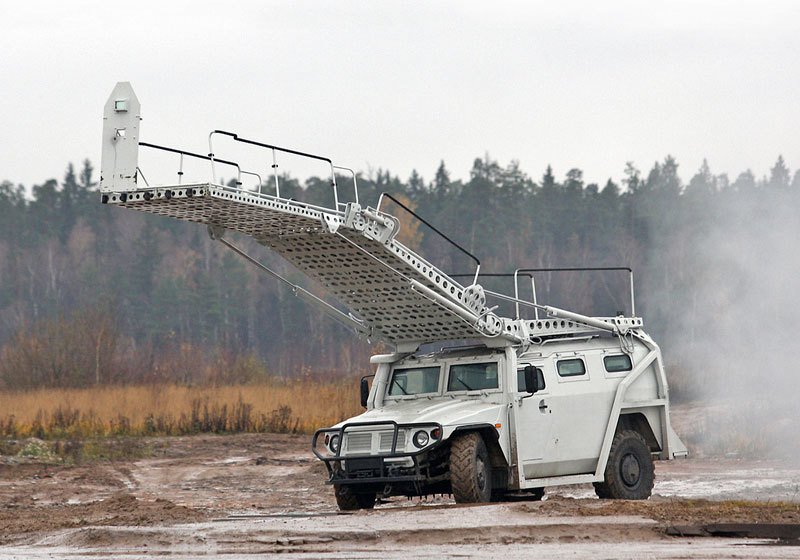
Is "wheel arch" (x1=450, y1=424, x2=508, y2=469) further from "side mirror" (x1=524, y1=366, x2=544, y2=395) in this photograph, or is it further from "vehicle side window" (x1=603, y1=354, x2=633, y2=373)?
"vehicle side window" (x1=603, y1=354, x2=633, y2=373)

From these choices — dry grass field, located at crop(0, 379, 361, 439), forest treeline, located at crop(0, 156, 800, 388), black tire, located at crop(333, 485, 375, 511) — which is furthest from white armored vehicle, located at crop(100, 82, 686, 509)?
forest treeline, located at crop(0, 156, 800, 388)

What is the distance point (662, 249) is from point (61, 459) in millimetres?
50319

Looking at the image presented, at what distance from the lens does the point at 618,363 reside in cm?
1934

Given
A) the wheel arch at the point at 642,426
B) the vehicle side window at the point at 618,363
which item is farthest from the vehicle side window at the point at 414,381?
the wheel arch at the point at 642,426

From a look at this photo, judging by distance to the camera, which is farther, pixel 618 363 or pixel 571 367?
pixel 618 363

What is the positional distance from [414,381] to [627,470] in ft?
9.87

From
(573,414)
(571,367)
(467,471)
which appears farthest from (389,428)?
(571,367)

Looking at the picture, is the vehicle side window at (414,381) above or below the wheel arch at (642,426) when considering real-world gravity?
above

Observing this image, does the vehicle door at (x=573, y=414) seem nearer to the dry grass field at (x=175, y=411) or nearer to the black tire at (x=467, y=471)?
the black tire at (x=467, y=471)

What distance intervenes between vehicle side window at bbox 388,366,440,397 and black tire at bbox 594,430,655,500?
246 cm

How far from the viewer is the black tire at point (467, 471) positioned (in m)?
17.0

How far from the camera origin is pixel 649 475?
63.5 feet

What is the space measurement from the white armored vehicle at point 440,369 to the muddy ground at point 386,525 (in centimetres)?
65

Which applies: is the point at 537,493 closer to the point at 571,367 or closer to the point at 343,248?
A: the point at 571,367
